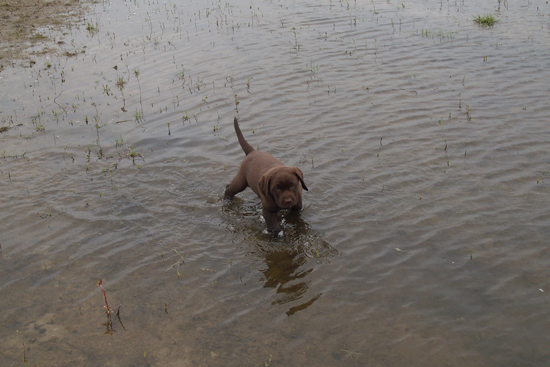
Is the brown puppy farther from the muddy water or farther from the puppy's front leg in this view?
the muddy water

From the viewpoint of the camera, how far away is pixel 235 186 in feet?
22.9

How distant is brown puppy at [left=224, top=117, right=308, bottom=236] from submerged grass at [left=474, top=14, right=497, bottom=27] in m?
10.5

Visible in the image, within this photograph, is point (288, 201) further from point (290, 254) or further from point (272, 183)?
point (290, 254)

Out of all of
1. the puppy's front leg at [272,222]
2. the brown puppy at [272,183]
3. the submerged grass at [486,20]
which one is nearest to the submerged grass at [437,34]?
the submerged grass at [486,20]

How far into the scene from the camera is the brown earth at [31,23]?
14414 millimetres

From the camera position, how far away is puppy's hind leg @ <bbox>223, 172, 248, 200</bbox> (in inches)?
272

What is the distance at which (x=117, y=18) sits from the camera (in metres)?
18.6

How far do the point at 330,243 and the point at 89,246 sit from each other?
10.3 ft

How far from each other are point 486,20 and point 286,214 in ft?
35.7

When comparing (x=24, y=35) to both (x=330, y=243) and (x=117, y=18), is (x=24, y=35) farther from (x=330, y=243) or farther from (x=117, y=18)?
(x=330, y=243)

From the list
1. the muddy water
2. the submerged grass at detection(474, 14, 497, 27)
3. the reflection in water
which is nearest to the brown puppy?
A: the reflection in water

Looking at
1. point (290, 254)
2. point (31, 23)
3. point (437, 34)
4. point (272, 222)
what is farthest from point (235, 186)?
point (31, 23)

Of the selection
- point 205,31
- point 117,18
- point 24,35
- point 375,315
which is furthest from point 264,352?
point 117,18

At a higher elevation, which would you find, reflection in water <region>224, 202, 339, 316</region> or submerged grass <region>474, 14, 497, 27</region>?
submerged grass <region>474, 14, 497, 27</region>
